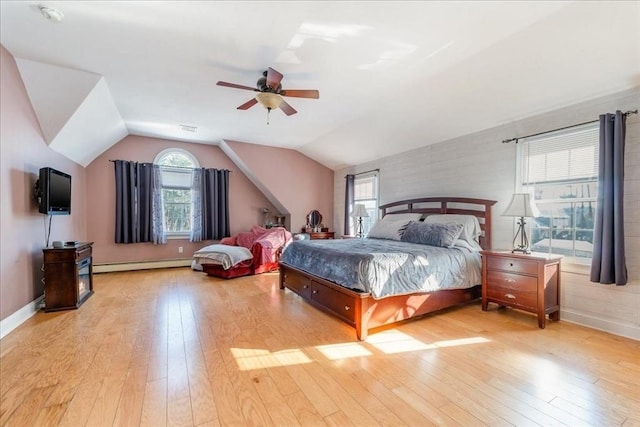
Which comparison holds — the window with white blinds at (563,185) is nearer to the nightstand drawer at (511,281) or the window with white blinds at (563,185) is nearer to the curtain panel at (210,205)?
the nightstand drawer at (511,281)

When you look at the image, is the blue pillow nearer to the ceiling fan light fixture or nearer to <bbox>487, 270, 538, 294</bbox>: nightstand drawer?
<bbox>487, 270, 538, 294</bbox>: nightstand drawer

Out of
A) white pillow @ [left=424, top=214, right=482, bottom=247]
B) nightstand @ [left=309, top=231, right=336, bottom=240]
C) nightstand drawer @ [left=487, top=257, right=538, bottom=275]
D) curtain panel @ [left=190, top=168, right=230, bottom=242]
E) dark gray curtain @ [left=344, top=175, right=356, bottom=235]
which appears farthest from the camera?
nightstand @ [left=309, top=231, right=336, bottom=240]

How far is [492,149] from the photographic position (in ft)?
12.3

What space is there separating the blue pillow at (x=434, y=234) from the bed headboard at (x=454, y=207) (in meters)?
0.46

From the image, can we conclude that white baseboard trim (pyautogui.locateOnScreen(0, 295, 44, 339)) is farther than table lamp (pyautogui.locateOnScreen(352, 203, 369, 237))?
No

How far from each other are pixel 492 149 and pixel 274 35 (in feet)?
10.1

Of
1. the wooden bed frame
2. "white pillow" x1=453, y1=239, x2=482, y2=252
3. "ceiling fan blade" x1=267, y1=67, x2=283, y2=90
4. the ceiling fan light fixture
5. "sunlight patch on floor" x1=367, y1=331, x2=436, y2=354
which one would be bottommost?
"sunlight patch on floor" x1=367, y1=331, x2=436, y2=354

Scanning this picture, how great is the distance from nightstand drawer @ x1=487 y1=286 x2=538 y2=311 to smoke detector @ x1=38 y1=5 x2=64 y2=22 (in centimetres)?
476

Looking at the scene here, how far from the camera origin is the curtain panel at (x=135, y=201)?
17.6 ft

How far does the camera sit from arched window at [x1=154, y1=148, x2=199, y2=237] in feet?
19.2

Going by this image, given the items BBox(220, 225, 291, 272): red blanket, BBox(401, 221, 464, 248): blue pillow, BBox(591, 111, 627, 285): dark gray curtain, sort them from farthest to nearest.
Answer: BBox(220, 225, 291, 272): red blanket → BBox(401, 221, 464, 248): blue pillow → BBox(591, 111, 627, 285): dark gray curtain

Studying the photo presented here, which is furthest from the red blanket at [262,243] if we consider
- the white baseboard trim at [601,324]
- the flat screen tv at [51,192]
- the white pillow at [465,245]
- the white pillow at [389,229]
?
the white baseboard trim at [601,324]

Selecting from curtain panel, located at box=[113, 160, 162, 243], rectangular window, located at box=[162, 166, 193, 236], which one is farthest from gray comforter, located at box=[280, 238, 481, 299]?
curtain panel, located at box=[113, 160, 162, 243]

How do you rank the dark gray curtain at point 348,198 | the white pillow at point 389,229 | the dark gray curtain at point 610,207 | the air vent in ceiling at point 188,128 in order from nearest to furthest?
the dark gray curtain at point 610,207
the white pillow at point 389,229
the air vent in ceiling at point 188,128
the dark gray curtain at point 348,198
